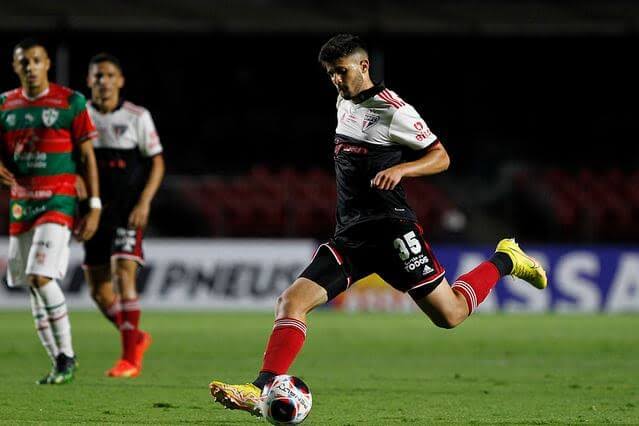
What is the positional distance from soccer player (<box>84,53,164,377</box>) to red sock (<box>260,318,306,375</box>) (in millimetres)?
3304

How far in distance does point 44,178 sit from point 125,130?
4.20 feet

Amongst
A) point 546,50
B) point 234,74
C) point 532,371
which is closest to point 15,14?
point 234,74

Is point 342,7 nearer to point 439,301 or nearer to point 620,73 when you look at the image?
point 620,73

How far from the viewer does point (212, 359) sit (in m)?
11.2

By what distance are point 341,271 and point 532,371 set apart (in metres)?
3.87

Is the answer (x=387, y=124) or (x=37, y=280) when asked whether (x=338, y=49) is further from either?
(x=37, y=280)

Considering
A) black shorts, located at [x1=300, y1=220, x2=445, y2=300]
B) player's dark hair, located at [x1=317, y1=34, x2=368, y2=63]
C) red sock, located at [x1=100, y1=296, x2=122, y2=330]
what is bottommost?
red sock, located at [x1=100, y1=296, x2=122, y2=330]

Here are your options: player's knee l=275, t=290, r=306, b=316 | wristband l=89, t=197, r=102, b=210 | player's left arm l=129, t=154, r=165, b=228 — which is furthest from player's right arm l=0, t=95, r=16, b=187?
player's knee l=275, t=290, r=306, b=316

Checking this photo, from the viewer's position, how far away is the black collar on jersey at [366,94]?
686 centimetres

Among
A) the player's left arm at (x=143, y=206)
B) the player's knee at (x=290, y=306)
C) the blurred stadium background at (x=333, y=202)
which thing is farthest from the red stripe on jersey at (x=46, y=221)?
the player's knee at (x=290, y=306)

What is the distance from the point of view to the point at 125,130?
9844 mm

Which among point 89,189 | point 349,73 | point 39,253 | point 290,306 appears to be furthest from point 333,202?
point 290,306

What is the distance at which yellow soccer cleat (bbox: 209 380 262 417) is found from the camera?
611 cm

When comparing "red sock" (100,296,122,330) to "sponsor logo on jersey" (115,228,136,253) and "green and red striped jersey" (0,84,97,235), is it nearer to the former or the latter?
"sponsor logo on jersey" (115,228,136,253)
